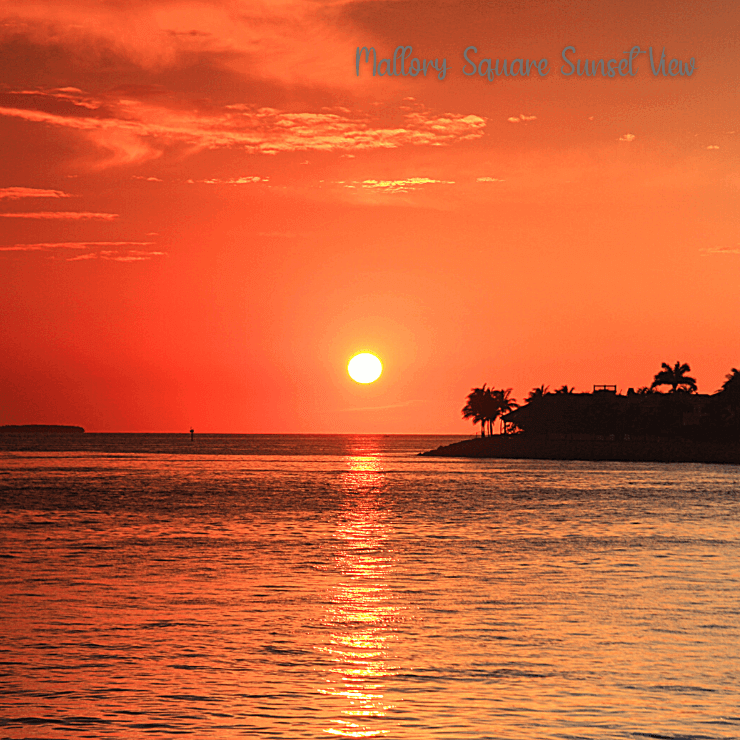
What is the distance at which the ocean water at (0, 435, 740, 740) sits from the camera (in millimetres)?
14859

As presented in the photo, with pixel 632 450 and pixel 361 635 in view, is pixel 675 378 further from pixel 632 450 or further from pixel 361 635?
pixel 361 635

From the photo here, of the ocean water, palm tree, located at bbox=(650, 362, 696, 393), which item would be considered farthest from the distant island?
the ocean water

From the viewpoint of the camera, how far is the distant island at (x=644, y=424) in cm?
16300

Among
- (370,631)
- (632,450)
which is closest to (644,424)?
(632,450)

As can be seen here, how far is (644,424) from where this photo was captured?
17862 centimetres

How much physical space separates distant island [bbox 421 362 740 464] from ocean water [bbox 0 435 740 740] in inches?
4744

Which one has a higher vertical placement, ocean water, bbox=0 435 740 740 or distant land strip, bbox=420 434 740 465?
ocean water, bbox=0 435 740 740

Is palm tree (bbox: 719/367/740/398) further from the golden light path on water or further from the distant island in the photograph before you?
the golden light path on water

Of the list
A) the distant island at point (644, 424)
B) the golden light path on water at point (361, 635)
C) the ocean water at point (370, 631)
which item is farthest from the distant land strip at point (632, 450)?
the golden light path on water at point (361, 635)

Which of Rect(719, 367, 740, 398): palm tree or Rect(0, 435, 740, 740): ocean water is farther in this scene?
Rect(719, 367, 740, 398): palm tree

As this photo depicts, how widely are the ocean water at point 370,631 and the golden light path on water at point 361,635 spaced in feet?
0.26

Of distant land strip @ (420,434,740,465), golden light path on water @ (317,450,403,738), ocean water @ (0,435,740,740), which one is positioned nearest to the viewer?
ocean water @ (0,435,740,740)

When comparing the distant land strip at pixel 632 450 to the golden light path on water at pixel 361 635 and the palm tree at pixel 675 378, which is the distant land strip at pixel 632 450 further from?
the golden light path on water at pixel 361 635

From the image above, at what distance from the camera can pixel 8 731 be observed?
1405cm
